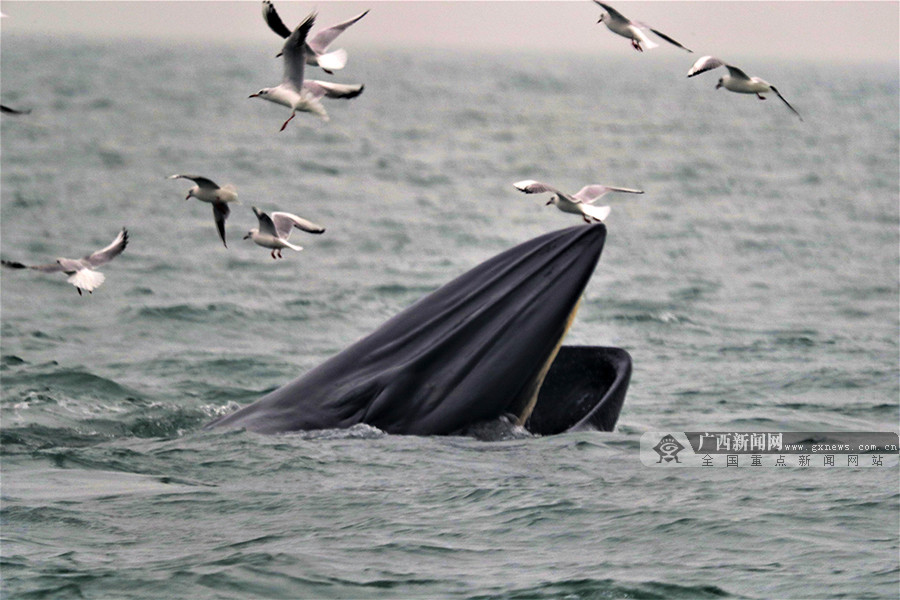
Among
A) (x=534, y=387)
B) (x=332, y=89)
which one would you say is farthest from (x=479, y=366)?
(x=332, y=89)

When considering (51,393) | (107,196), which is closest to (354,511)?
(51,393)

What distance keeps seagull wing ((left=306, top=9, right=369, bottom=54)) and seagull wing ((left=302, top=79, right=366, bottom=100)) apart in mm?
247

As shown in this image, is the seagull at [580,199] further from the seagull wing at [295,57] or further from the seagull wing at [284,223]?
the seagull wing at [295,57]

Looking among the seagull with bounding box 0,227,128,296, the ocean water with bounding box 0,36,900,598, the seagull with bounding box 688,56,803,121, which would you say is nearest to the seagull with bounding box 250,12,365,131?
the seagull with bounding box 0,227,128,296

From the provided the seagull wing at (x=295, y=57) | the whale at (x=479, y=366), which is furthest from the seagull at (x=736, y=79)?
the seagull wing at (x=295, y=57)

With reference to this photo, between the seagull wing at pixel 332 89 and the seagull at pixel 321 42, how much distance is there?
0.38 feet

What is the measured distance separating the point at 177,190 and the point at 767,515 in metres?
24.3

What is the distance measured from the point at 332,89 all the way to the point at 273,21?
25.3 inches

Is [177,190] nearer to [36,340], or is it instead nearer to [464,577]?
[36,340]

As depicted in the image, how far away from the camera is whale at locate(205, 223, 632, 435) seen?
1162cm

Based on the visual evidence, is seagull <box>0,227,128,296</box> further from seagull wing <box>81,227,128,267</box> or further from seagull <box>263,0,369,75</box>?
seagull <box>263,0,369,75</box>

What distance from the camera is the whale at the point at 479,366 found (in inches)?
458

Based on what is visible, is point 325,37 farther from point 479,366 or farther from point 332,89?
point 479,366
